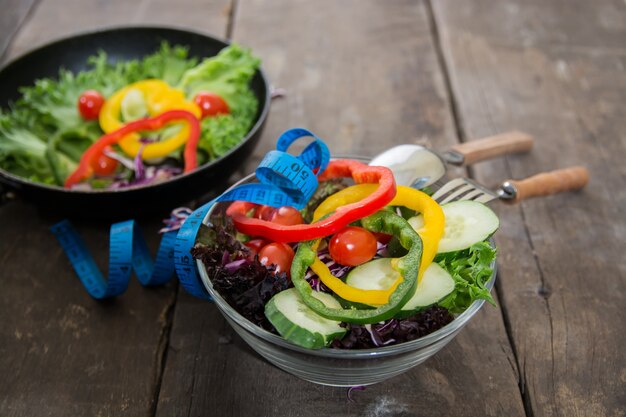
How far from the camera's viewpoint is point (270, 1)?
11.2 ft

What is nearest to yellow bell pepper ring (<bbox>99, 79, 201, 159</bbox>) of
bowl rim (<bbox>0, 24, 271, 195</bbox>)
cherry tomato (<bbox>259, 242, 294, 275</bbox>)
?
bowl rim (<bbox>0, 24, 271, 195</bbox>)

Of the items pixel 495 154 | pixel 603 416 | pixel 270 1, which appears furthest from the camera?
pixel 270 1

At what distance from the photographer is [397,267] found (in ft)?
4.48

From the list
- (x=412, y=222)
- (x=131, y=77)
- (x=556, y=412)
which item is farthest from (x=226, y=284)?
(x=131, y=77)

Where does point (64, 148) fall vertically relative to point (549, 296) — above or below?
above

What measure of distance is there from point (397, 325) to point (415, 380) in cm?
29

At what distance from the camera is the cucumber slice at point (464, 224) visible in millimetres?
1494

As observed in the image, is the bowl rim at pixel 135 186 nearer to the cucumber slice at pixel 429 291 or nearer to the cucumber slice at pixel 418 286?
the cucumber slice at pixel 418 286

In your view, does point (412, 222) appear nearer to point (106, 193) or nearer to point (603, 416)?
point (603, 416)

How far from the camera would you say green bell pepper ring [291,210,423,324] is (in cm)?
129

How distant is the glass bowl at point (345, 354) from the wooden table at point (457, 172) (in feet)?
0.61

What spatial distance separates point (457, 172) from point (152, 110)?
3.75 feet

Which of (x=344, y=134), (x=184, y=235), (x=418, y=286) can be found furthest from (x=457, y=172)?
(x=184, y=235)

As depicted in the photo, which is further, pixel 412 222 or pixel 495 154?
pixel 495 154
